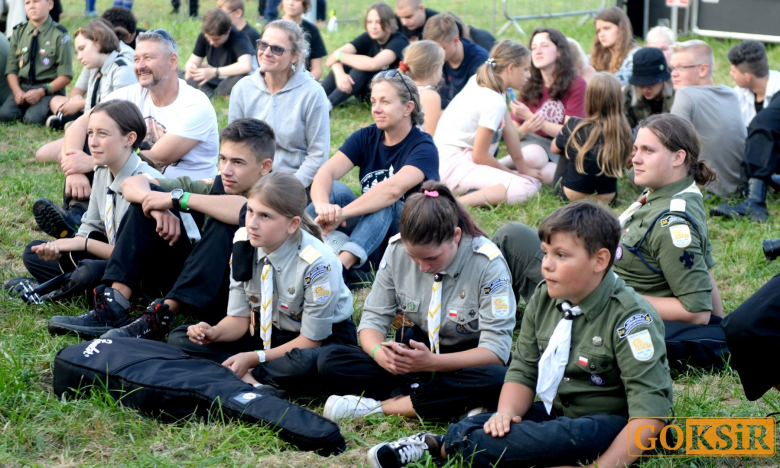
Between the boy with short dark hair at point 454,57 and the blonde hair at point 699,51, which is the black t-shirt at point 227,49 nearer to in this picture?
the boy with short dark hair at point 454,57

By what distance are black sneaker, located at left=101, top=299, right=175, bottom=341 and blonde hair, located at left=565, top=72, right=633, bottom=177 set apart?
325 cm

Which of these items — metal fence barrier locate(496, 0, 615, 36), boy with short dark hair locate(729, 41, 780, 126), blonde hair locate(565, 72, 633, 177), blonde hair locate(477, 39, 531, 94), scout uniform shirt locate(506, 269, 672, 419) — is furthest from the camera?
metal fence barrier locate(496, 0, 615, 36)

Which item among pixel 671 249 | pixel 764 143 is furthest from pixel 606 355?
pixel 764 143

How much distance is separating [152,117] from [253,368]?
7.79 ft

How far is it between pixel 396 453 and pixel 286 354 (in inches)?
32.9

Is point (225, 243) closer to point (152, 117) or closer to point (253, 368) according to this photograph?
point (253, 368)

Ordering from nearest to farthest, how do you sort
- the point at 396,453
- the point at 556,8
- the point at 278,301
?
the point at 396,453 → the point at 278,301 → the point at 556,8

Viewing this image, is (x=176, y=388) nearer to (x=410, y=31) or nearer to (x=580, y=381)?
(x=580, y=381)

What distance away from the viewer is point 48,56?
828 cm

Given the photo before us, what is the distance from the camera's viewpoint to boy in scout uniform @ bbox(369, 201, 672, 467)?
9.20 feet

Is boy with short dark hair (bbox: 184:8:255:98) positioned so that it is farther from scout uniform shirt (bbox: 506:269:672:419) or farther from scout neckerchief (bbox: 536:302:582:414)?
scout neckerchief (bbox: 536:302:582:414)

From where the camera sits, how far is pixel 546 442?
2828mm

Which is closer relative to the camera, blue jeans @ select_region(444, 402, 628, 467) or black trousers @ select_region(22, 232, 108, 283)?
blue jeans @ select_region(444, 402, 628, 467)

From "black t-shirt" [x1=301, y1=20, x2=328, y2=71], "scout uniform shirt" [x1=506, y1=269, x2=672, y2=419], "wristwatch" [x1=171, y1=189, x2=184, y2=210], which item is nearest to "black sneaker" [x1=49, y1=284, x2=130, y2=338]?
"wristwatch" [x1=171, y1=189, x2=184, y2=210]
